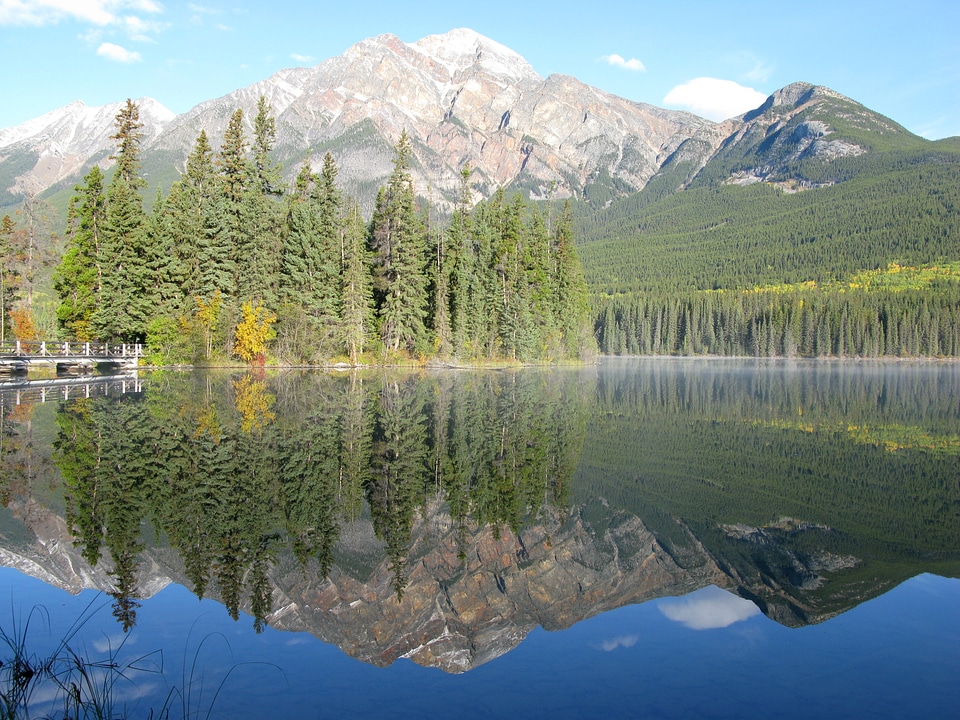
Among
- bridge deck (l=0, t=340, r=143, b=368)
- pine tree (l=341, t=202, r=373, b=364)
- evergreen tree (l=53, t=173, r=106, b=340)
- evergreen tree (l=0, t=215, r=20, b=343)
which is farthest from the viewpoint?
evergreen tree (l=0, t=215, r=20, b=343)

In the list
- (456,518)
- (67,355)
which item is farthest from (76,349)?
(456,518)

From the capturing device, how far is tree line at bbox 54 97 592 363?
169 ft

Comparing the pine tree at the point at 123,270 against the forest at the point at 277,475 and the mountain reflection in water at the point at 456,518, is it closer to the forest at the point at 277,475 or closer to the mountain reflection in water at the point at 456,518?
the forest at the point at 277,475

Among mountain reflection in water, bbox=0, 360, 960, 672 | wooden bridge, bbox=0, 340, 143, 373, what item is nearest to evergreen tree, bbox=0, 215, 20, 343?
wooden bridge, bbox=0, 340, 143, 373

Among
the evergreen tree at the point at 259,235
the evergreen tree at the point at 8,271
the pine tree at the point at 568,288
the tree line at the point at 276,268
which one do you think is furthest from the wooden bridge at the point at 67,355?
the pine tree at the point at 568,288

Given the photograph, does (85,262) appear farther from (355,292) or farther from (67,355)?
(355,292)

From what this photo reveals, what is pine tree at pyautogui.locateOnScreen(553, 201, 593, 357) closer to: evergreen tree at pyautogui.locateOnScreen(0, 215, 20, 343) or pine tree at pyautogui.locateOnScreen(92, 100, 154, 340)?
pine tree at pyautogui.locateOnScreen(92, 100, 154, 340)

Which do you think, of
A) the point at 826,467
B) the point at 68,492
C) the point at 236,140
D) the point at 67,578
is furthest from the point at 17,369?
the point at 826,467

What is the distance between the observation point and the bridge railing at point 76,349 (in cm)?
4385

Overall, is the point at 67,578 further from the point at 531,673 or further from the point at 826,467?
the point at 826,467

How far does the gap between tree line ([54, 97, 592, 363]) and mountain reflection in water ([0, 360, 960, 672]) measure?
30.1 m

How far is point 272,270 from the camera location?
55.1 meters

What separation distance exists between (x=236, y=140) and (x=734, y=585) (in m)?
57.2

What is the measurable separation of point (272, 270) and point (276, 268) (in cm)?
52
